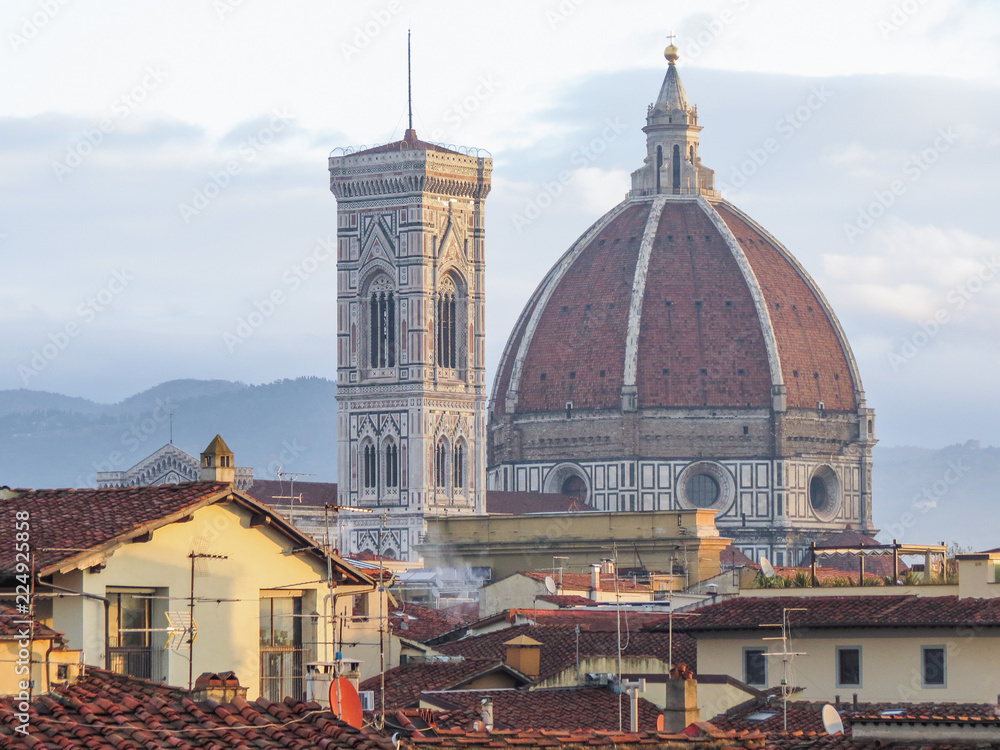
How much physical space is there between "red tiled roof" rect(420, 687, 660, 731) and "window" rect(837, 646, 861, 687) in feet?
7.99

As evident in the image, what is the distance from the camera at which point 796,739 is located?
19.4 meters

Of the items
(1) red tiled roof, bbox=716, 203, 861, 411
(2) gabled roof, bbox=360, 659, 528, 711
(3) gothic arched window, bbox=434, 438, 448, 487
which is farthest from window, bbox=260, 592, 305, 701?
(1) red tiled roof, bbox=716, 203, 861, 411

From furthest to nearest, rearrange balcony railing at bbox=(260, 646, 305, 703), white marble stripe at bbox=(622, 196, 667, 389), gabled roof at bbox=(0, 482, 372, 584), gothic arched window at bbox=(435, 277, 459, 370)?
white marble stripe at bbox=(622, 196, 667, 389), gothic arched window at bbox=(435, 277, 459, 370), balcony railing at bbox=(260, 646, 305, 703), gabled roof at bbox=(0, 482, 372, 584)

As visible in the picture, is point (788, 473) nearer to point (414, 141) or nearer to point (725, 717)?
point (414, 141)

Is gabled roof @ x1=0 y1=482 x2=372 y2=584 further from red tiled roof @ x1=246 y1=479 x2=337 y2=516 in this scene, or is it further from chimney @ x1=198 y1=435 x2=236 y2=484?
red tiled roof @ x1=246 y1=479 x2=337 y2=516

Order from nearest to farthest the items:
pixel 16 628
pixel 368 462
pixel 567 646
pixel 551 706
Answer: pixel 16 628
pixel 551 706
pixel 567 646
pixel 368 462

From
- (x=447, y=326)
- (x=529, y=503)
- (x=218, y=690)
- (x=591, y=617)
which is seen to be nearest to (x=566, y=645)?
(x=591, y=617)

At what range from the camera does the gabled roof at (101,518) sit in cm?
1717

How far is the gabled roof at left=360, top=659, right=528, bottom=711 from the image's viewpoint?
989 inches

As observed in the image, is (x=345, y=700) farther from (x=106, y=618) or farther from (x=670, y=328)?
(x=670, y=328)

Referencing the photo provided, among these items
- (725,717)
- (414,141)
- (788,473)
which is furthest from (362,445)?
(725,717)

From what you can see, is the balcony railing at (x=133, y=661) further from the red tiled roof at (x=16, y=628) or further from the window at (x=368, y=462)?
the window at (x=368, y=462)

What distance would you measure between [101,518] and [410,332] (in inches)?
3121

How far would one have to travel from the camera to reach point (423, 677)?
26.2 m
